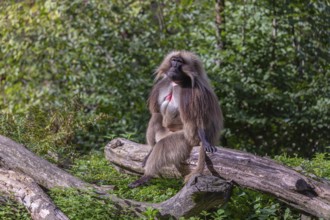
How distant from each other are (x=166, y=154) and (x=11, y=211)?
5.55ft

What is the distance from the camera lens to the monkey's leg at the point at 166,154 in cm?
662

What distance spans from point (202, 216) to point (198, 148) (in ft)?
3.24

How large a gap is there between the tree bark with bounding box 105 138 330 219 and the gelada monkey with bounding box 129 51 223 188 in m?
0.15

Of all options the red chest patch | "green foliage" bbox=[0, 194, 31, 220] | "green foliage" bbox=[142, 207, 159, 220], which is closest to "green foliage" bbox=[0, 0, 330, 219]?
the red chest patch

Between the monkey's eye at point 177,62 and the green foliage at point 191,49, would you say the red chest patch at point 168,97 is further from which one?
the green foliage at point 191,49

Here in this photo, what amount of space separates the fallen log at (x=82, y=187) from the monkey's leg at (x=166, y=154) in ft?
2.11

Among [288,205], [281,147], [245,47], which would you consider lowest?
[281,147]

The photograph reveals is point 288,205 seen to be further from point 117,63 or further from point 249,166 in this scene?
point 117,63

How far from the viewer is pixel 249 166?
599 centimetres

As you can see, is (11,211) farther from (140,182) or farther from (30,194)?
(140,182)

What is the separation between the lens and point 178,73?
6.84 metres

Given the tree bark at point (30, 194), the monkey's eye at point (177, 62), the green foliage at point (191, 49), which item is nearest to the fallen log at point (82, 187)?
the tree bark at point (30, 194)

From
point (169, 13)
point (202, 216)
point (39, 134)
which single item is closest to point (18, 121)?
point (39, 134)

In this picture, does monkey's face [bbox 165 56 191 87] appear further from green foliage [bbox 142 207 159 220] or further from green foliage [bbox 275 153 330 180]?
green foliage [bbox 142 207 159 220]
